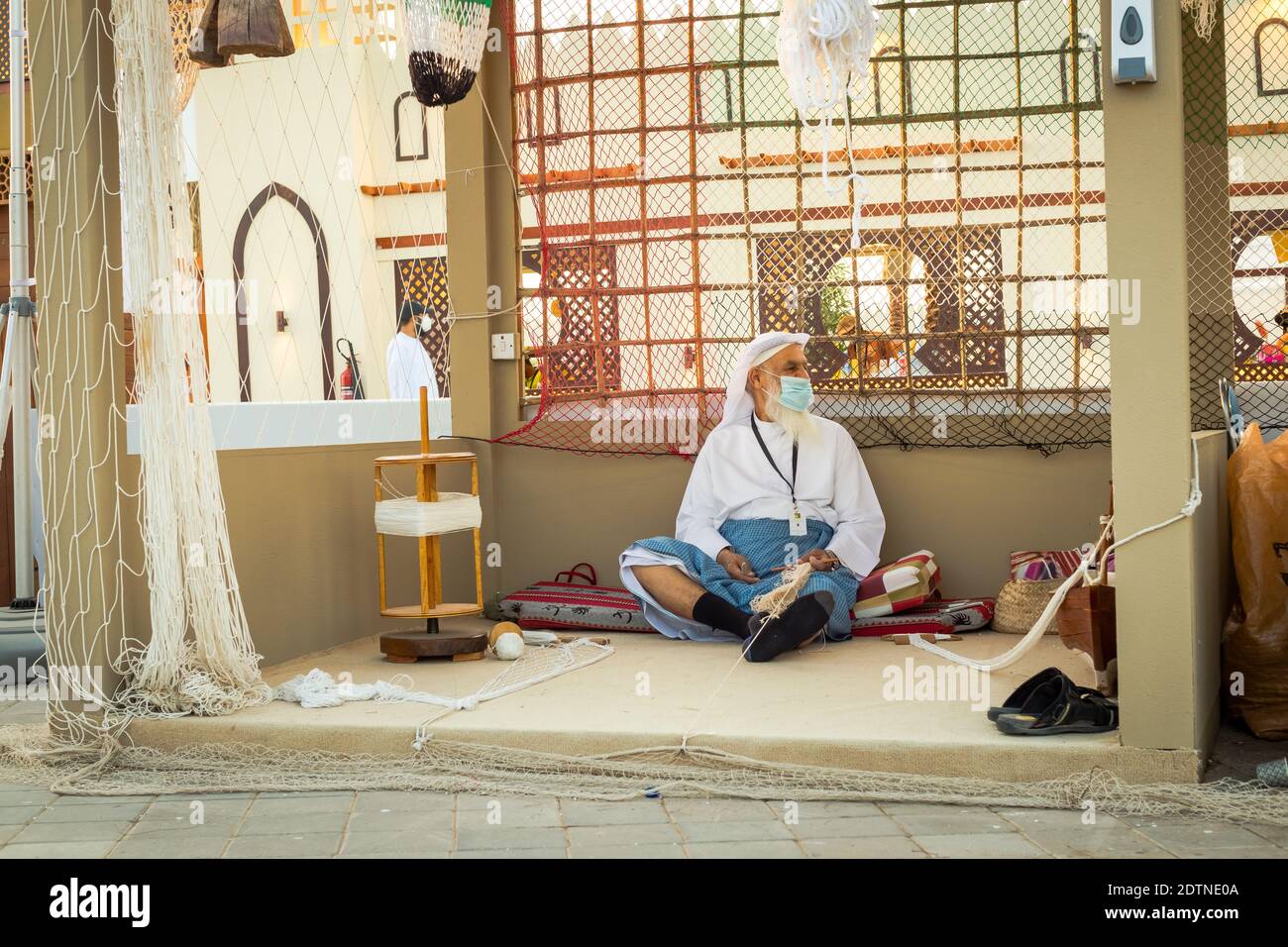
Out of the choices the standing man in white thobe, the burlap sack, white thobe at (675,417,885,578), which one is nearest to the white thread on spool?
white thobe at (675,417,885,578)

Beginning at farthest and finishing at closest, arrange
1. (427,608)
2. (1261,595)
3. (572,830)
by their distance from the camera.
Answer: (427,608), (1261,595), (572,830)

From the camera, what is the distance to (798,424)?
204 inches

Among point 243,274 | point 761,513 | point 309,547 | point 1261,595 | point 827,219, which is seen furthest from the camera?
point 243,274

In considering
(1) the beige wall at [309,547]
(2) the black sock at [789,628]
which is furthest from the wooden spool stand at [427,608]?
(2) the black sock at [789,628]

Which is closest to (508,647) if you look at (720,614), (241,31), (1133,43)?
(720,614)

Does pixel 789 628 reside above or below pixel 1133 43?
below

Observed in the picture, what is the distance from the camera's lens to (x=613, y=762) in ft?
11.7

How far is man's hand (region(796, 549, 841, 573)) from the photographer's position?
15.9 feet

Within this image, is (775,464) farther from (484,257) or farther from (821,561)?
(484,257)

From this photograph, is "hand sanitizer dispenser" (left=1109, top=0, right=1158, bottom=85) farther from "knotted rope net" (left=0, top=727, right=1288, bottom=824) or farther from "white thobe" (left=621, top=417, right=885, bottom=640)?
"white thobe" (left=621, top=417, right=885, bottom=640)

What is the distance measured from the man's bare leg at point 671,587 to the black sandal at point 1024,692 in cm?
150

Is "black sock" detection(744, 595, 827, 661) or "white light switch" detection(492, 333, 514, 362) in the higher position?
"white light switch" detection(492, 333, 514, 362)

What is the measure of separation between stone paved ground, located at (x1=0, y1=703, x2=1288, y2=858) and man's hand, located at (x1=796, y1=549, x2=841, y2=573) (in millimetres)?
1625

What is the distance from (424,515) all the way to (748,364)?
1366 mm
